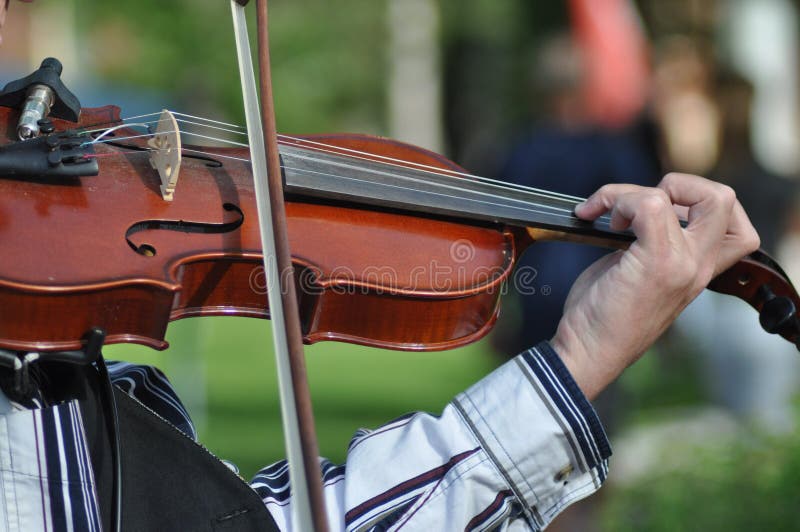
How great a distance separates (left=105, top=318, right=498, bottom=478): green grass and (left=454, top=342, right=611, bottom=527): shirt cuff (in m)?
3.20

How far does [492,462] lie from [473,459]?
23 mm

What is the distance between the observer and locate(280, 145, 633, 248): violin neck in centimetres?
154

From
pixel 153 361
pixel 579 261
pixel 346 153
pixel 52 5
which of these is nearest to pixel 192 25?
pixel 52 5

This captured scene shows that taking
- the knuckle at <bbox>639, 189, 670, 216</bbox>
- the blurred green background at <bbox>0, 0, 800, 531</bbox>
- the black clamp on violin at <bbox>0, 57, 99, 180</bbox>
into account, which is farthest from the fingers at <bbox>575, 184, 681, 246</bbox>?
the blurred green background at <bbox>0, 0, 800, 531</bbox>

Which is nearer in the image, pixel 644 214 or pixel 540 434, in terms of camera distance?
pixel 540 434

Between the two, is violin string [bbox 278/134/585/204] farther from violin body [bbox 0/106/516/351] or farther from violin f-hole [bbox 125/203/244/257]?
violin f-hole [bbox 125/203/244/257]

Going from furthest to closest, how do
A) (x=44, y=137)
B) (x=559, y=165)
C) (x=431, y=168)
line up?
(x=559, y=165) < (x=431, y=168) < (x=44, y=137)

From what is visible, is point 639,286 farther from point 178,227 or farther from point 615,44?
point 615,44

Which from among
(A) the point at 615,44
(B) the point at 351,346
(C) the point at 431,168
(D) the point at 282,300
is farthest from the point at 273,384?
(D) the point at 282,300

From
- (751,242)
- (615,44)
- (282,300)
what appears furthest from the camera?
(615,44)

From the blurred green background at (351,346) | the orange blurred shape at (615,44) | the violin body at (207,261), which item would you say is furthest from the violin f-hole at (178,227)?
the orange blurred shape at (615,44)

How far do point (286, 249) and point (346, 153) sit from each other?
560 millimetres

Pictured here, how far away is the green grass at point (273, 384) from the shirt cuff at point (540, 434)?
3.20 metres

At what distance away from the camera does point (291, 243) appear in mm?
1456
